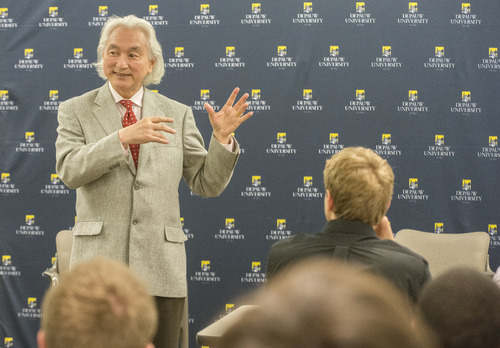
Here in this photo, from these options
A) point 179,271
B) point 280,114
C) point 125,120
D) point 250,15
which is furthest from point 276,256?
point 250,15

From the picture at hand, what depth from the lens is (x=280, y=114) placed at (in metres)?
4.91

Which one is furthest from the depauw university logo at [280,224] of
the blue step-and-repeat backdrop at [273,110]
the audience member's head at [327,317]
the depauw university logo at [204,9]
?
the audience member's head at [327,317]

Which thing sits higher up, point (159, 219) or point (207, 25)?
point (207, 25)

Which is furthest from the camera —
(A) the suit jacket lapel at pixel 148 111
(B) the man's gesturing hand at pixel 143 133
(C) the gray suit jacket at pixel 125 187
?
(A) the suit jacket lapel at pixel 148 111

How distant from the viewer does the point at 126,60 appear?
2.67 meters

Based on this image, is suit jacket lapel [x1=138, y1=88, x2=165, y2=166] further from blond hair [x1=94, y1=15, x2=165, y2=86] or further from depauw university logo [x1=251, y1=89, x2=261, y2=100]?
depauw university logo [x1=251, y1=89, x2=261, y2=100]

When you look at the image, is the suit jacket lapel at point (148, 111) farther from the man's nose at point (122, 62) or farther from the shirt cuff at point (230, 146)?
the shirt cuff at point (230, 146)

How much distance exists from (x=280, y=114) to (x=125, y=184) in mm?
2557

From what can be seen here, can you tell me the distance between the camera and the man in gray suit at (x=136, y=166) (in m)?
2.44

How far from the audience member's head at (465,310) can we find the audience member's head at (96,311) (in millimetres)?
480

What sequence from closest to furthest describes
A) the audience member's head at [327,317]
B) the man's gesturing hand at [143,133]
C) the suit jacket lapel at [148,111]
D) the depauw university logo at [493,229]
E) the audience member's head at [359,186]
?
the audience member's head at [327,317] → the audience member's head at [359,186] → the man's gesturing hand at [143,133] → the suit jacket lapel at [148,111] → the depauw university logo at [493,229]

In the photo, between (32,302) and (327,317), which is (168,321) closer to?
(327,317)

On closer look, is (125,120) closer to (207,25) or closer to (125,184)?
(125,184)

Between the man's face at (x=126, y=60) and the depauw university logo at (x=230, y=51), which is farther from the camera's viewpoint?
the depauw university logo at (x=230, y=51)
